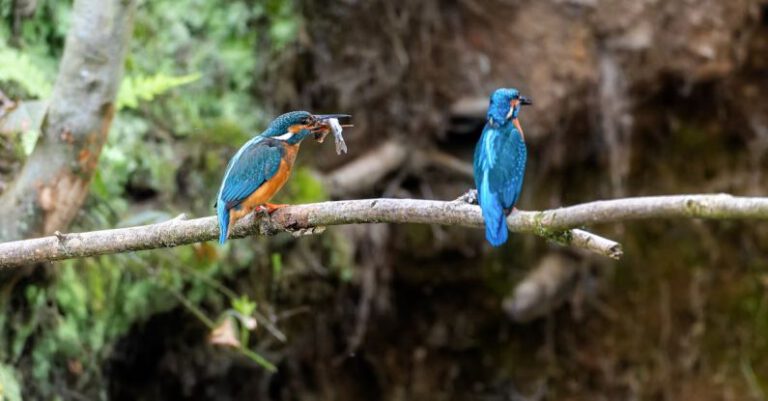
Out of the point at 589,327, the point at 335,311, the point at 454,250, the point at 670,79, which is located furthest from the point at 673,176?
the point at 335,311

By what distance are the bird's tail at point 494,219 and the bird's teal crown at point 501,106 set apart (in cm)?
56

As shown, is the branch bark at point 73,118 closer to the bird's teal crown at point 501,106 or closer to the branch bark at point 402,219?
the branch bark at point 402,219

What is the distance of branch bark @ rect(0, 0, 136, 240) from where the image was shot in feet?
12.0

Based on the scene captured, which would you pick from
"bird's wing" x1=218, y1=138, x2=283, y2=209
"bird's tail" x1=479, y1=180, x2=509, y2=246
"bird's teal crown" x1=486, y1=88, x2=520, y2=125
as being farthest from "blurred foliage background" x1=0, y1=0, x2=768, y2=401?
"bird's tail" x1=479, y1=180, x2=509, y2=246

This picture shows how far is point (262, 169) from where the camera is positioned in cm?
330

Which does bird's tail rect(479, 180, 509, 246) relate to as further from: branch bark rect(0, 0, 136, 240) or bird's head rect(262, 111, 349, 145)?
branch bark rect(0, 0, 136, 240)

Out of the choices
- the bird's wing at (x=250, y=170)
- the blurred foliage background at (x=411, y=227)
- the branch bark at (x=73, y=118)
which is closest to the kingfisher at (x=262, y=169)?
the bird's wing at (x=250, y=170)

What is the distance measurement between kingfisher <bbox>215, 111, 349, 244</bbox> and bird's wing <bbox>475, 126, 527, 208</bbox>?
0.49 meters

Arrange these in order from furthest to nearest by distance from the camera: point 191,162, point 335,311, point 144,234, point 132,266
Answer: point 335,311 < point 191,162 < point 132,266 < point 144,234

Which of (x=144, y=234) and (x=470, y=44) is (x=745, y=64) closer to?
(x=470, y=44)

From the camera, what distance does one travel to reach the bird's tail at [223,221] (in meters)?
2.96

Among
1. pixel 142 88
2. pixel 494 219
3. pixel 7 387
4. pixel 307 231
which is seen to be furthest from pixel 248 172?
pixel 7 387

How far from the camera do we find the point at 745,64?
22.8 ft

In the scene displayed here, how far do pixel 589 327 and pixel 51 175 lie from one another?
A: 4.61m
